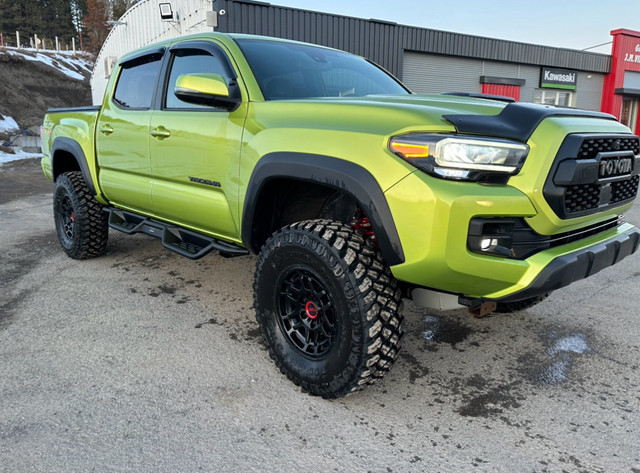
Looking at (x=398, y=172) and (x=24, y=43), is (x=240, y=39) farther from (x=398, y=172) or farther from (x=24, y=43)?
(x=24, y=43)

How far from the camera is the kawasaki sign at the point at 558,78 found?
854 inches

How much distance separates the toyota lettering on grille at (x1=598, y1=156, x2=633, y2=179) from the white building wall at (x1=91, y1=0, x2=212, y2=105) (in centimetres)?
1159

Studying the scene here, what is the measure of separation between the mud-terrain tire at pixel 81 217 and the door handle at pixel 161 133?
4.93 ft

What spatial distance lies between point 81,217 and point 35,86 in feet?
112

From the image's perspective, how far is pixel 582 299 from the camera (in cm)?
397

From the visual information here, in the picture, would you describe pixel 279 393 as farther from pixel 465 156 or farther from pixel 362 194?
pixel 465 156

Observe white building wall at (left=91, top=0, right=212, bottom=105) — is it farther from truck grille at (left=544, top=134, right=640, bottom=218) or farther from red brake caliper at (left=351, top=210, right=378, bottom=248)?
truck grille at (left=544, top=134, right=640, bottom=218)

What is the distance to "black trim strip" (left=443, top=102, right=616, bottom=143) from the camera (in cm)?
217

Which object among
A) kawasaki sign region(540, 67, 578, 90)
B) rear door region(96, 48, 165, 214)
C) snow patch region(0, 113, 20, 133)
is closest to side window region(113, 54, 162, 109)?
rear door region(96, 48, 165, 214)

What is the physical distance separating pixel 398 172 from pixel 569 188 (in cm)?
77

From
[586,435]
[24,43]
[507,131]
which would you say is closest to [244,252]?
[507,131]

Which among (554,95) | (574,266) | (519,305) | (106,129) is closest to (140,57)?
(106,129)

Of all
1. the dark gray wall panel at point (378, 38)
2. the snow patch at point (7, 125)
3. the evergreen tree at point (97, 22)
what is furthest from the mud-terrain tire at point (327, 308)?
the evergreen tree at point (97, 22)

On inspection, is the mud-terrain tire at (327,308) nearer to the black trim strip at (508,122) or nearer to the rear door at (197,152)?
the rear door at (197,152)
